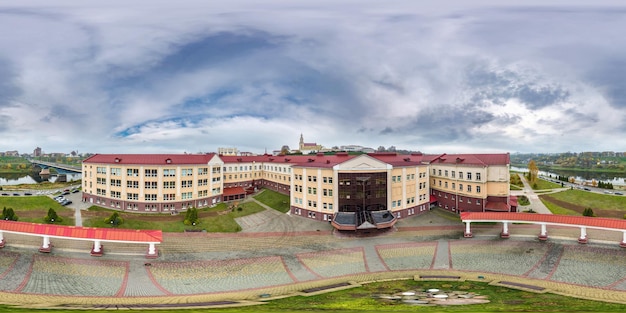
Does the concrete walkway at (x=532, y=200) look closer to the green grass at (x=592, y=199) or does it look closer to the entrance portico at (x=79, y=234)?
the green grass at (x=592, y=199)

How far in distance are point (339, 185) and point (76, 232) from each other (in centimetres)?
2994

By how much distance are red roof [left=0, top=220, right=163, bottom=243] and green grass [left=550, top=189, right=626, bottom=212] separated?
6384cm

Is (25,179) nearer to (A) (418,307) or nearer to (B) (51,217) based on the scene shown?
(B) (51,217)

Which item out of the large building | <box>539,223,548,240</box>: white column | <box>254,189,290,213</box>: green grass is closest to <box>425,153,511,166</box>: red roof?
the large building

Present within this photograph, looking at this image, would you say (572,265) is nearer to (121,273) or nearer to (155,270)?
(155,270)

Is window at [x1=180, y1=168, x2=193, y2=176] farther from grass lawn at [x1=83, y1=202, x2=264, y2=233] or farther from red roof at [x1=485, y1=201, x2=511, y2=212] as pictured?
red roof at [x1=485, y1=201, x2=511, y2=212]

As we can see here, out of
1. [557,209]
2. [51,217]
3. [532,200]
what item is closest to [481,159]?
[557,209]

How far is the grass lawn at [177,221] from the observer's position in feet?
140

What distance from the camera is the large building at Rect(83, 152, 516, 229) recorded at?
1753 inches

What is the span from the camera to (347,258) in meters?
33.5

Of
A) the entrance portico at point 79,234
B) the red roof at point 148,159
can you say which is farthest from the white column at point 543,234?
the red roof at point 148,159

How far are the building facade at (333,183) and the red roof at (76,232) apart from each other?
19356 mm

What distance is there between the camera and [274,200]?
58656mm

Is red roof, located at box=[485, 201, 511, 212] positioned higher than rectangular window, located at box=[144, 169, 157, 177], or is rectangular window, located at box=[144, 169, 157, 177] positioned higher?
rectangular window, located at box=[144, 169, 157, 177]
